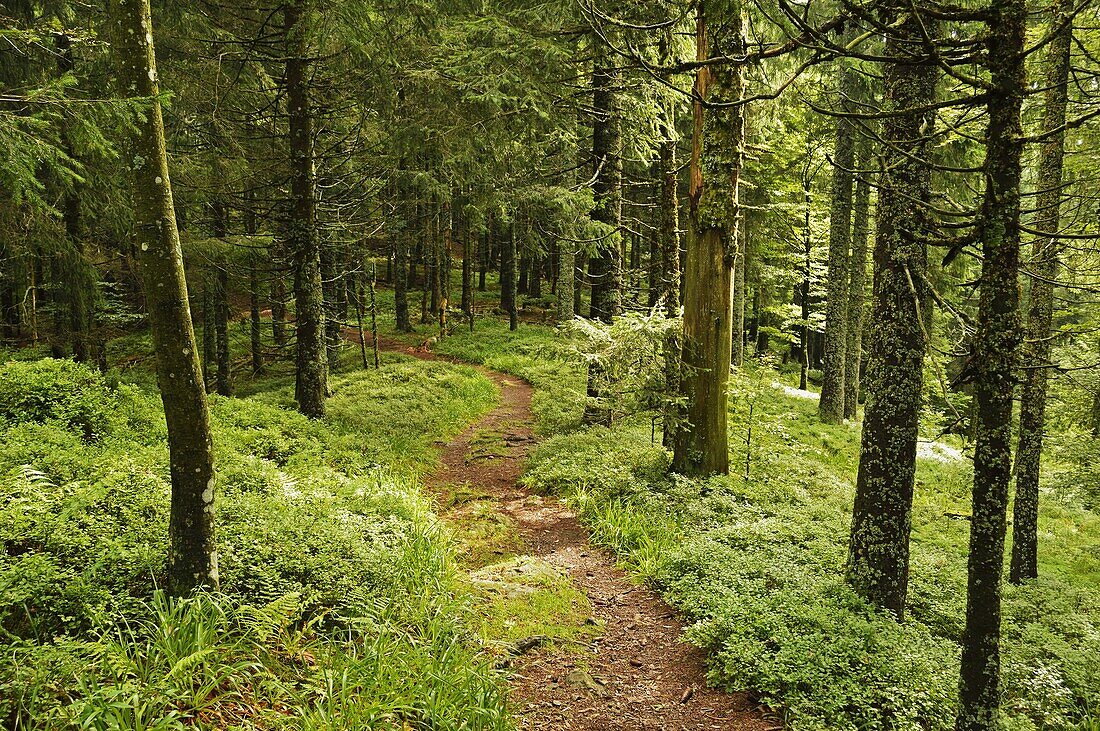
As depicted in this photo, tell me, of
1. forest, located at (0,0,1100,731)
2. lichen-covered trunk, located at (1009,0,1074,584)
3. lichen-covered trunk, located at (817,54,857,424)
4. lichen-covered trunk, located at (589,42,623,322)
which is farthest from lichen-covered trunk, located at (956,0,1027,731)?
lichen-covered trunk, located at (817,54,857,424)

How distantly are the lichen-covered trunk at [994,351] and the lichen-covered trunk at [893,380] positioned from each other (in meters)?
2.13

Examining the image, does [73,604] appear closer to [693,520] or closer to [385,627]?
[385,627]

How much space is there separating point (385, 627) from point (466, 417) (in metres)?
10.2

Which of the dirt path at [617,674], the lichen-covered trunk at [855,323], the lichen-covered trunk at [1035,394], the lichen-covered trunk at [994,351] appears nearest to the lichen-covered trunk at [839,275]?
the lichen-covered trunk at [855,323]

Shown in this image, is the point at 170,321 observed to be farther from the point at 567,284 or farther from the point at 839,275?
the point at 839,275

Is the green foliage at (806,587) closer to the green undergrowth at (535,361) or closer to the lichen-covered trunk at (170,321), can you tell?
the green undergrowth at (535,361)

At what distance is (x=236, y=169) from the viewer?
13.5m

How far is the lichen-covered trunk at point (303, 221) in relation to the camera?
1086 cm

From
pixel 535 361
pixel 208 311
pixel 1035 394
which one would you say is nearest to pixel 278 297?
pixel 208 311

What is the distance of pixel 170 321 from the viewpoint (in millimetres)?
4160

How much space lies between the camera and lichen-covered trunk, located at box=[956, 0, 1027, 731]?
2793mm

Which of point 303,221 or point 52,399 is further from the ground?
point 303,221

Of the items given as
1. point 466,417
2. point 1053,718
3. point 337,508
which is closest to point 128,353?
point 466,417

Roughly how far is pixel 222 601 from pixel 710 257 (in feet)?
23.9
